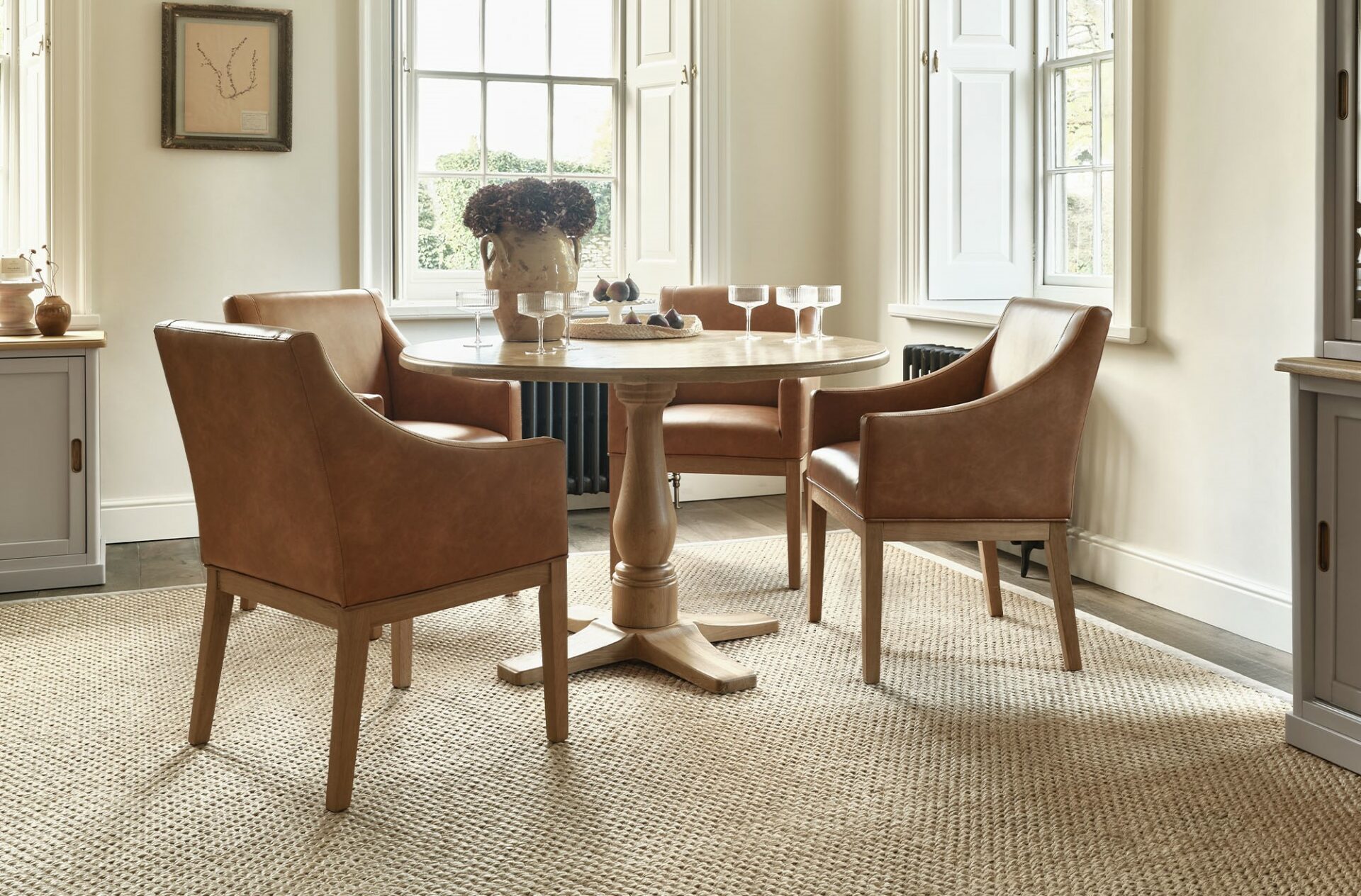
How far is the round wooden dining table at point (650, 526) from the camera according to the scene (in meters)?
2.69

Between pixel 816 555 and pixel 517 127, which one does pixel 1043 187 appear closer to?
pixel 816 555

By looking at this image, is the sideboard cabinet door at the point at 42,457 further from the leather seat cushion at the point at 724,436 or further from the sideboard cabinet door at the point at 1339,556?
the sideboard cabinet door at the point at 1339,556

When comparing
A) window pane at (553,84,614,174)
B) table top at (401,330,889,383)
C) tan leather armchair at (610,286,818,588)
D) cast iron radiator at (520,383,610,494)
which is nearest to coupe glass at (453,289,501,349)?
table top at (401,330,889,383)

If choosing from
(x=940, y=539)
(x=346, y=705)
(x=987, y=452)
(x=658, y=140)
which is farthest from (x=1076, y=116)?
(x=346, y=705)

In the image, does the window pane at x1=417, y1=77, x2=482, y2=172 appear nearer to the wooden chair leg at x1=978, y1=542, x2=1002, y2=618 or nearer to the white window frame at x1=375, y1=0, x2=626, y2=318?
the white window frame at x1=375, y1=0, x2=626, y2=318

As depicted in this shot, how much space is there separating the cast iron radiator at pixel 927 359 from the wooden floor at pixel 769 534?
0.81 ft

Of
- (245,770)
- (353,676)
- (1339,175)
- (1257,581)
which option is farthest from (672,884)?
(1257,581)

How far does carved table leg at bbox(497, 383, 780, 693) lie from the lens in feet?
9.43

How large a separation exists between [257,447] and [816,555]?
5.23 feet

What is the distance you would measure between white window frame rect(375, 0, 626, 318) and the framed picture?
0.96 feet

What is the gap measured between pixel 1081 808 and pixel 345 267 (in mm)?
3270

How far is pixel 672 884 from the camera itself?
188 centimetres

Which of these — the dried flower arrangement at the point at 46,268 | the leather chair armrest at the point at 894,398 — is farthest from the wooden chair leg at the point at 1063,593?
the dried flower arrangement at the point at 46,268

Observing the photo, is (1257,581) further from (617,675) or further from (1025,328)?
(617,675)
